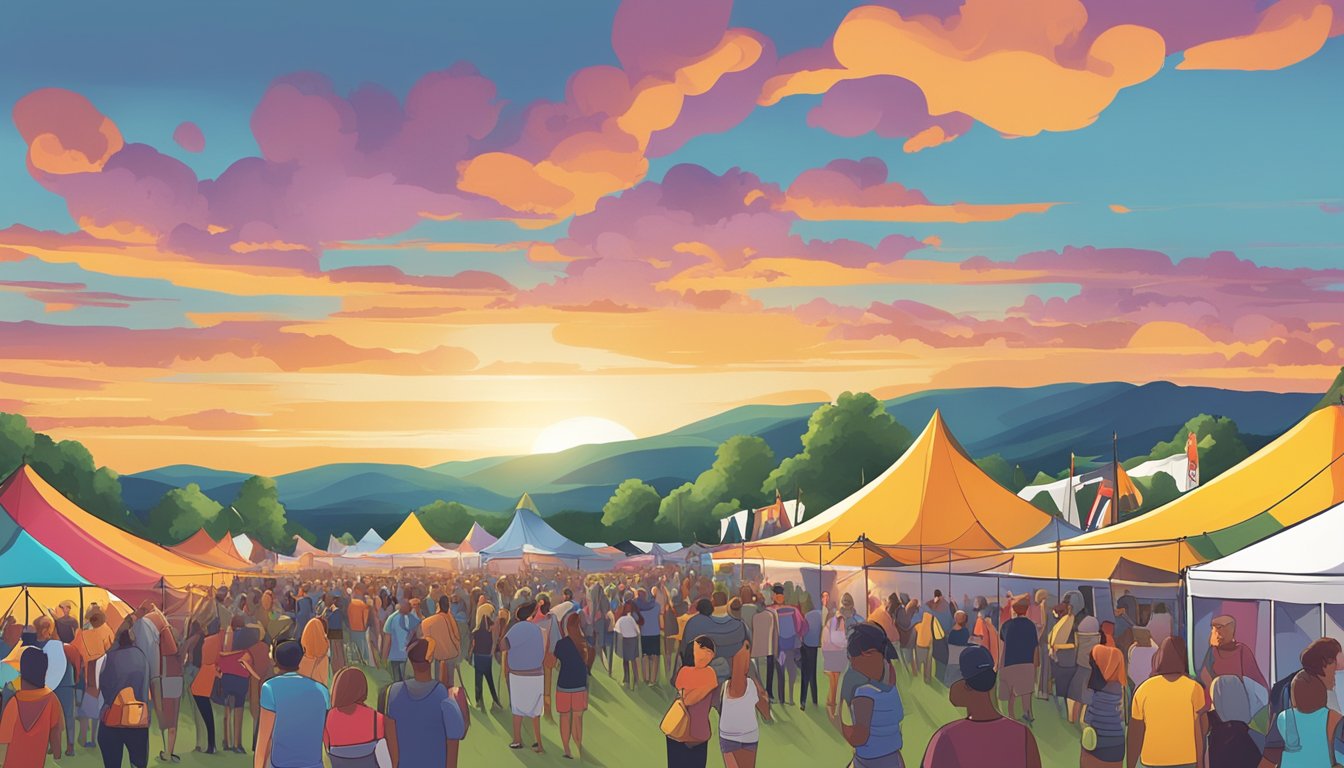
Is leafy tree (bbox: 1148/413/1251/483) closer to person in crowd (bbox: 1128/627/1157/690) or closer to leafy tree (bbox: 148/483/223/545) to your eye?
person in crowd (bbox: 1128/627/1157/690)

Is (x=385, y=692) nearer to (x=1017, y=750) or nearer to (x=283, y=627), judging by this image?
(x=1017, y=750)

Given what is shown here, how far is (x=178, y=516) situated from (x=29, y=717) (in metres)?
143

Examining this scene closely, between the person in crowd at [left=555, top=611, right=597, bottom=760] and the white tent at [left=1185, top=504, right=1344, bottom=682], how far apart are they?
6682mm

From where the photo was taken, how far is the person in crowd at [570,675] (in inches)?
518

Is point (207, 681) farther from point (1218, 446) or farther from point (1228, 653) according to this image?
point (1218, 446)

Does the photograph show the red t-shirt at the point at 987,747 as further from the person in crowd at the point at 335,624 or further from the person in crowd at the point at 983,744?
the person in crowd at the point at 335,624

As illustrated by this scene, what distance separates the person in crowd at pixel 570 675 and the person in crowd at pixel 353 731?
5.48 meters

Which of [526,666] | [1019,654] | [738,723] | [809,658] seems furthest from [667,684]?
[738,723]

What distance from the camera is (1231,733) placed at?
304 inches

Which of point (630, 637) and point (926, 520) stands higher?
point (926, 520)

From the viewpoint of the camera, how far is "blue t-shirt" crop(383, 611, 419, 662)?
17797 millimetres

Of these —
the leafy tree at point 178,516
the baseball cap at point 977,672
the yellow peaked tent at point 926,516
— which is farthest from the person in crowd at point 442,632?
the leafy tree at point 178,516

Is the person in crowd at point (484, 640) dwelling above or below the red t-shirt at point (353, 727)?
below

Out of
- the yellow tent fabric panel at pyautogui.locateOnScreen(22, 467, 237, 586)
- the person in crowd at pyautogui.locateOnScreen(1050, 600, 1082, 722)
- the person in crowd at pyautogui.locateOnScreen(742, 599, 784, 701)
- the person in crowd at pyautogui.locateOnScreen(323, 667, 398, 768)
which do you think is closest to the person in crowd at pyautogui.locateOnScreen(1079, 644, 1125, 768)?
the person in crowd at pyautogui.locateOnScreen(323, 667, 398, 768)
